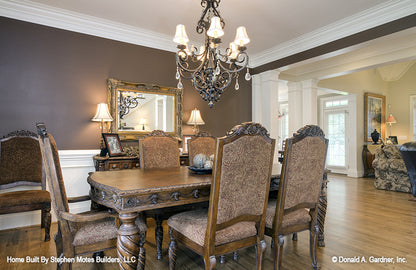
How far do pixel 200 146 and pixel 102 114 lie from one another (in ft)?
4.59

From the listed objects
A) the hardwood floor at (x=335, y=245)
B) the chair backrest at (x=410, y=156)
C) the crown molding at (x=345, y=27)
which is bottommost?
the hardwood floor at (x=335, y=245)

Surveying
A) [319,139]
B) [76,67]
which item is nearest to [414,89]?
[319,139]

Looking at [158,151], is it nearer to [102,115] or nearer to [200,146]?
[200,146]

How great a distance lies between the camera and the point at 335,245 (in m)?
2.44

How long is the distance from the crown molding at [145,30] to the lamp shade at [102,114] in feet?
3.54

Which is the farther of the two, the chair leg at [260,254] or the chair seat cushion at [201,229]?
the chair leg at [260,254]

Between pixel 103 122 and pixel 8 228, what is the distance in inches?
65.4

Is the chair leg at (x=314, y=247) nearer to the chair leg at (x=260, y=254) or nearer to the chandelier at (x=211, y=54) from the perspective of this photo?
the chair leg at (x=260, y=254)

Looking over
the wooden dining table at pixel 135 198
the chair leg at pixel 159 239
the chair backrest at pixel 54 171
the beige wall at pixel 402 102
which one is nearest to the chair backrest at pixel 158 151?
the chair leg at pixel 159 239

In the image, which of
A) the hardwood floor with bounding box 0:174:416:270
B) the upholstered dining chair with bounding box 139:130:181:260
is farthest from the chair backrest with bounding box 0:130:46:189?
the upholstered dining chair with bounding box 139:130:181:260

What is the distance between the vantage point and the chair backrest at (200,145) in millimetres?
3059

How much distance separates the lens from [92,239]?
4.94 feet

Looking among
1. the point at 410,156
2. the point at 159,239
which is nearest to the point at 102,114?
the point at 159,239

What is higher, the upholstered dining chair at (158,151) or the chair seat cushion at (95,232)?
Answer: the upholstered dining chair at (158,151)
